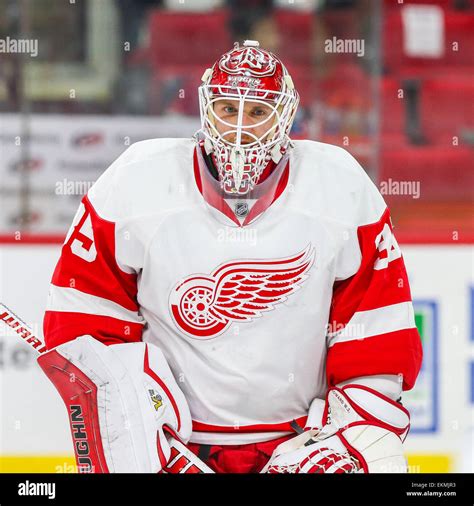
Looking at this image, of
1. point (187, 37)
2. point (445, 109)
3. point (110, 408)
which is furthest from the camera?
point (445, 109)

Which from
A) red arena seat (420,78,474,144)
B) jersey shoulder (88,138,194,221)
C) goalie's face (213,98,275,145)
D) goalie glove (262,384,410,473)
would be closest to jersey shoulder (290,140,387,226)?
goalie's face (213,98,275,145)

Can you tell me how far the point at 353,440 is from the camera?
1.96 m

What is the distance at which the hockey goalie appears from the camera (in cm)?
194

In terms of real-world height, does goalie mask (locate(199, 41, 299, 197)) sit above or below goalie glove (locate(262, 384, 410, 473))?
above

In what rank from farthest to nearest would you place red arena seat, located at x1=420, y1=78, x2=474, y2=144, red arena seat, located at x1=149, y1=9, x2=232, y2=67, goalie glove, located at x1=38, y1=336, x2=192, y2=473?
red arena seat, located at x1=420, y1=78, x2=474, y2=144, red arena seat, located at x1=149, y1=9, x2=232, y2=67, goalie glove, located at x1=38, y1=336, x2=192, y2=473

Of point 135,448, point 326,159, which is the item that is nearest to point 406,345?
point 326,159

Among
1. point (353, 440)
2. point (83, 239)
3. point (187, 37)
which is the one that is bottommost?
point (353, 440)

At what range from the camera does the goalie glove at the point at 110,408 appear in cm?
188

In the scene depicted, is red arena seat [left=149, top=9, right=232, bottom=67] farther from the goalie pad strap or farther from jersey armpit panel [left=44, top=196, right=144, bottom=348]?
the goalie pad strap

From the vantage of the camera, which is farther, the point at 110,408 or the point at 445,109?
the point at 445,109

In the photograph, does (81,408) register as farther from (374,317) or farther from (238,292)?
(374,317)

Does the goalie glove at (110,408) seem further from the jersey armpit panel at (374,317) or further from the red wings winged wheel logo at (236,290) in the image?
the jersey armpit panel at (374,317)

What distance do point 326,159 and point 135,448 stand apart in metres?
0.65

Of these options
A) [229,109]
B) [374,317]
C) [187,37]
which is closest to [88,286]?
[229,109]
